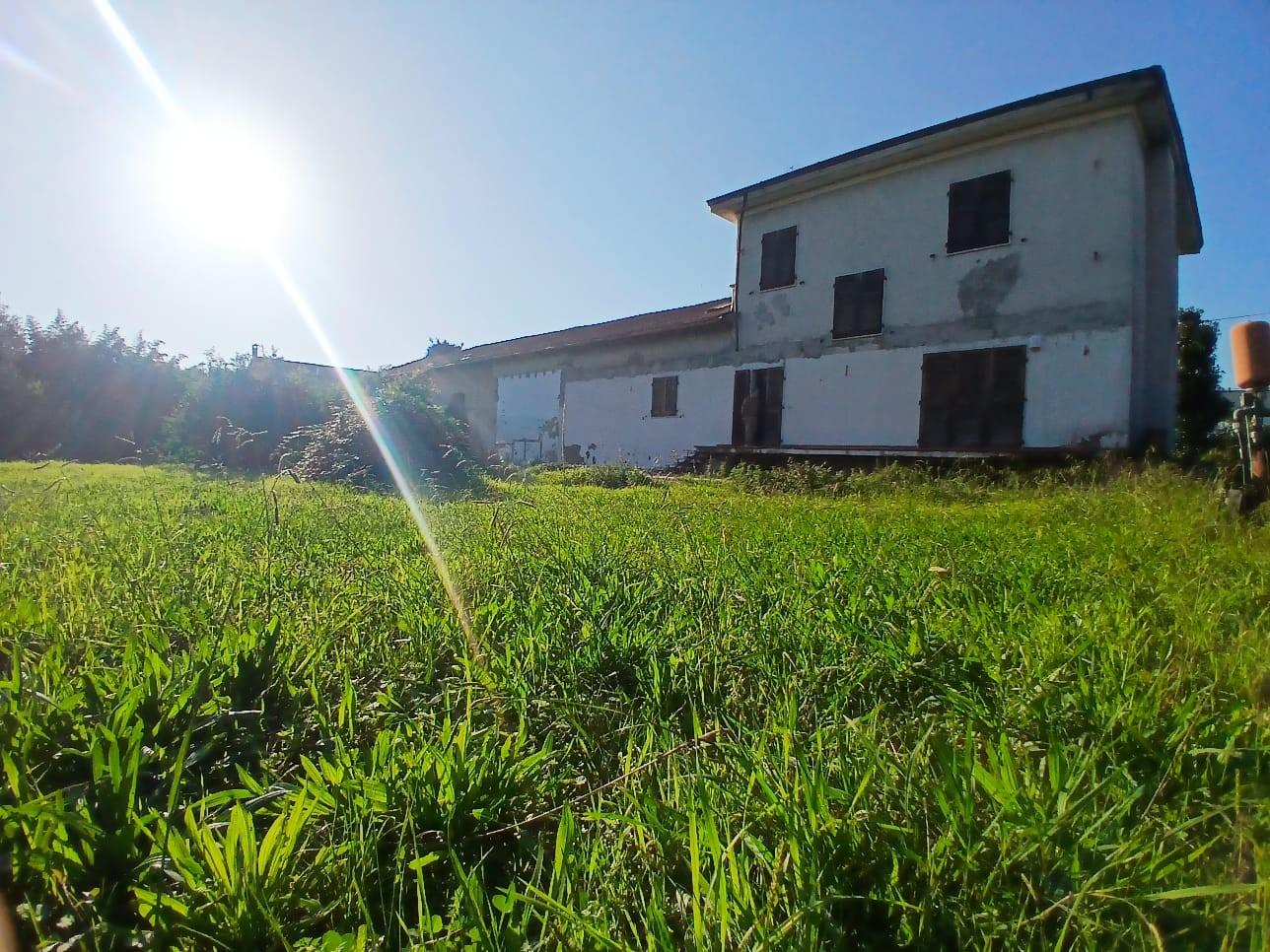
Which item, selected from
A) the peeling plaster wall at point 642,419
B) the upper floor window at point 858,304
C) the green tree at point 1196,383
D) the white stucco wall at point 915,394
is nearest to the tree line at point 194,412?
the peeling plaster wall at point 642,419

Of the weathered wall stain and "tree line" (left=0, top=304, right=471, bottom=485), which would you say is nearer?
"tree line" (left=0, top=304, right=471, bottom=485)

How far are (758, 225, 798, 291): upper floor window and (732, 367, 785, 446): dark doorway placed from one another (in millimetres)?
1894

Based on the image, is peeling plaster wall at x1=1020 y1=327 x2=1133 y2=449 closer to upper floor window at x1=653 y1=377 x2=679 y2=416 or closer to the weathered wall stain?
the weathered wall stain

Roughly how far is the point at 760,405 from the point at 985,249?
494 centimetres

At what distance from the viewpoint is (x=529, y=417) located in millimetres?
18922

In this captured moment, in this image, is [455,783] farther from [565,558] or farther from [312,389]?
[312,389]

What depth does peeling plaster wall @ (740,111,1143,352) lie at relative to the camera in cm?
968

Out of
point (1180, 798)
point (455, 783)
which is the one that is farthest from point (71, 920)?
point (1180, 798)

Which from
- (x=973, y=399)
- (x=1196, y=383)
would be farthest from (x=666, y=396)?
(x=1196, y=383)

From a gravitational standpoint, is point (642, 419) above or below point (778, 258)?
below

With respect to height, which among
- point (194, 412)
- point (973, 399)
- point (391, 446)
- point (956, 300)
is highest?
point (956, 300)

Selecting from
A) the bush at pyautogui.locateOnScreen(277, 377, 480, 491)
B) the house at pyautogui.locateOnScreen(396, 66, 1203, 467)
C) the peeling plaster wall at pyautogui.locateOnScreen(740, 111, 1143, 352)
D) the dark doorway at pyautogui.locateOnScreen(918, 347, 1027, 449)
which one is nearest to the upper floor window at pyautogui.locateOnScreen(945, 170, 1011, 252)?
the house at pyautogui.locateOnScreen(396, 66, 1203, 467)

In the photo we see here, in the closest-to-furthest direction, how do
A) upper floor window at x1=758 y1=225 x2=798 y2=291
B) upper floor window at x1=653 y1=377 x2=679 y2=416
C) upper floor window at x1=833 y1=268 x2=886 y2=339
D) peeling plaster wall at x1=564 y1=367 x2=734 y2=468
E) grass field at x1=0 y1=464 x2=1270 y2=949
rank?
grass field at x1=0 y1=464 x2=1270 y2=949
upper floor window at x1=833 y1=268 x2=886 y2=339
upper floor window at x1=758 y1=225 x2=798 y2=291
peeling plaster wall at x1=564 y1=367 x2=734 y2=468
upper floor window at x1=653 y1=377 x2=679 y2=416

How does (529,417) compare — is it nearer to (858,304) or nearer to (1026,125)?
(858,304)
